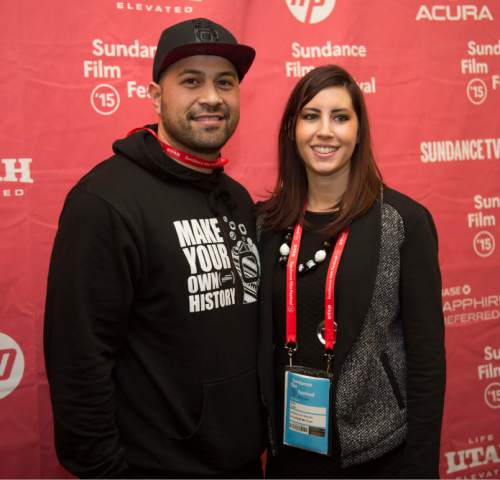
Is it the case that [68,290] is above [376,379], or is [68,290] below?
above

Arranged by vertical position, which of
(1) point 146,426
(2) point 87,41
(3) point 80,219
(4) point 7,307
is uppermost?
(2) point 87,41

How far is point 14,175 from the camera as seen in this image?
189cm

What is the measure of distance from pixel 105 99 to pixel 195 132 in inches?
26.2

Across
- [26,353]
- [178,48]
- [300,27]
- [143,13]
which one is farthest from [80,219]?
[300,27]

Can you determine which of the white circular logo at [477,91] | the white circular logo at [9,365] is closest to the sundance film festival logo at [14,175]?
the white circular logo at [9,365]

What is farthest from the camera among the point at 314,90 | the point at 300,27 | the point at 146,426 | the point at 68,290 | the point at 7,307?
the point at 300,27

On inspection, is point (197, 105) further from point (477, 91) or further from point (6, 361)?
point (477, 91)

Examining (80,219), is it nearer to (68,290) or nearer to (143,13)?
(68,290)

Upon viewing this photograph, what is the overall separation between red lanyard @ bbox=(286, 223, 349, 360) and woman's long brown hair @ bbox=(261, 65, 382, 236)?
6 cm

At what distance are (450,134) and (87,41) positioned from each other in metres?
1.48

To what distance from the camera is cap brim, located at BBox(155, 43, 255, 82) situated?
1.44 m

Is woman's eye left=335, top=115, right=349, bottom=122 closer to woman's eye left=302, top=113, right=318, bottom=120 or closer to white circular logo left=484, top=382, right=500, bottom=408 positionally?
woman's eye left=302, top=113, right=318, bottom=120

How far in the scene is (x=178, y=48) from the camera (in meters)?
1.43

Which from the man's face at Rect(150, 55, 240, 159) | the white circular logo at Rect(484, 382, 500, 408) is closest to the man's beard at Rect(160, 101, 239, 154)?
the man's face at Rect(150, 55, 240, 159)
